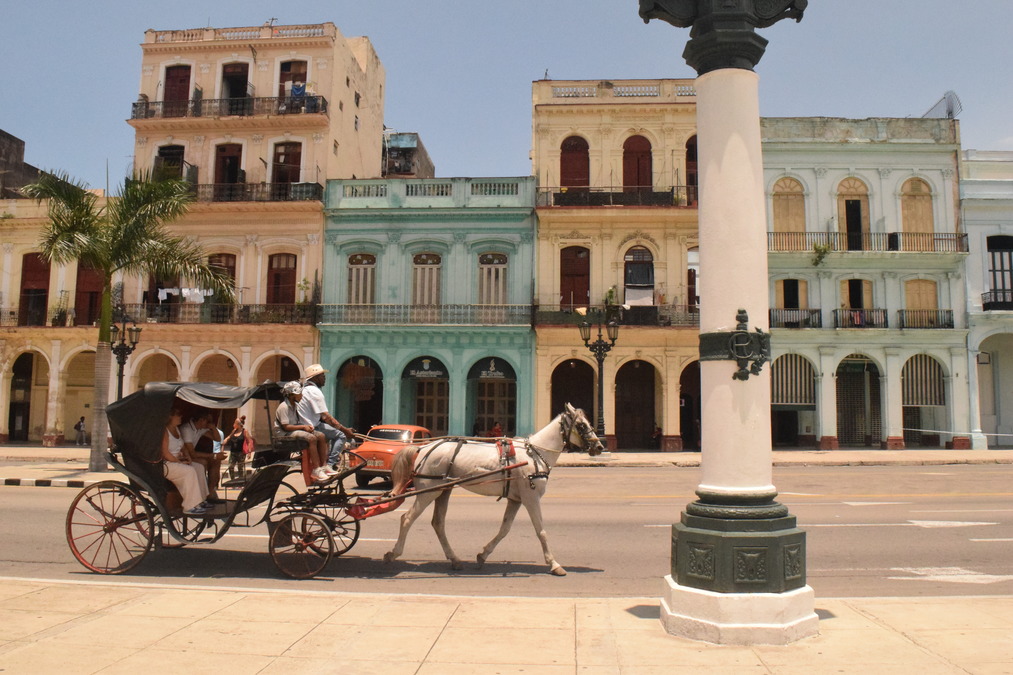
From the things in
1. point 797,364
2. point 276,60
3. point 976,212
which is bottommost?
point 797,364

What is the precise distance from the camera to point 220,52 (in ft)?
100

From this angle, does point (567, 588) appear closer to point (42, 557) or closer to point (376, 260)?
point (42, 557)

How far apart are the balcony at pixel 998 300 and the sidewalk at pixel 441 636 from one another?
89.0 ft

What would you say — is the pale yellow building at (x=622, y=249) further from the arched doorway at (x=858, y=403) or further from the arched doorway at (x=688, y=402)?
the arched doorway at (x=858, y=403)

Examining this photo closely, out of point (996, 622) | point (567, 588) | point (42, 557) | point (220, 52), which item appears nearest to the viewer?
point (996, 622)

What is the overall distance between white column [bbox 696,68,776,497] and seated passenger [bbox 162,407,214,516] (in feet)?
17.0

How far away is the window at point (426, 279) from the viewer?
94.6 ft

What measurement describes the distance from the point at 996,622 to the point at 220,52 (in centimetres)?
3207

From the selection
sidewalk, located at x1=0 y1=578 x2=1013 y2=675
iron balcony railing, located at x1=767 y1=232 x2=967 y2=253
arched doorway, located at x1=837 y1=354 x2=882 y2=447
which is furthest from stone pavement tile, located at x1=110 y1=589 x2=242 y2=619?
arched doorway, located at x1=837 y1=354 x2=882 y2=447

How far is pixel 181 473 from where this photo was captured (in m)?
7.89

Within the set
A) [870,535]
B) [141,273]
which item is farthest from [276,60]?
[870,535]

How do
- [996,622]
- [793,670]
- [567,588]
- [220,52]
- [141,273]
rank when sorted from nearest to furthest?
[793,670] < [996,622] < [567,588] < [141,273] < [220,52]

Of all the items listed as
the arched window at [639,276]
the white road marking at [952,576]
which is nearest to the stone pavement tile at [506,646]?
the white road marking at [952,576]

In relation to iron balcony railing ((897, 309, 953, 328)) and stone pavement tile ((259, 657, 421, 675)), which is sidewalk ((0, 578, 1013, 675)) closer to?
stone pavement tile ((259, 657, 421, 675))
